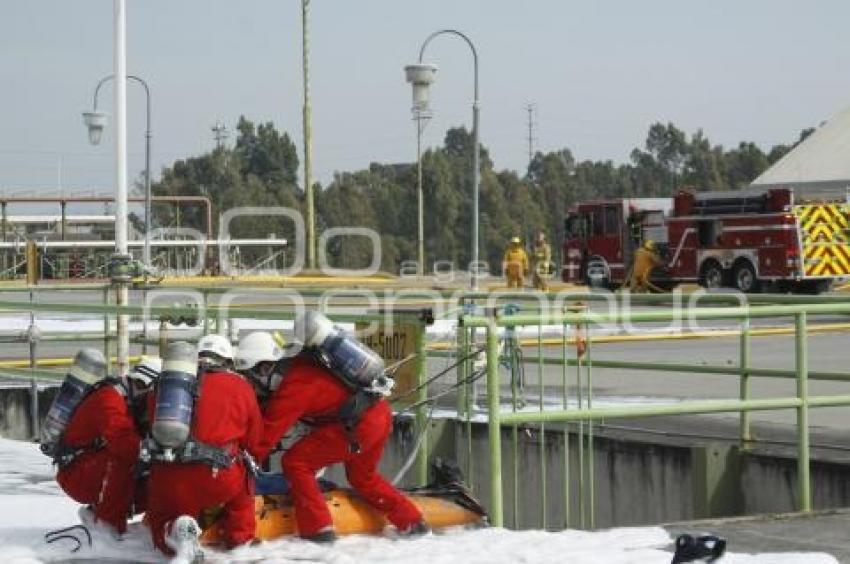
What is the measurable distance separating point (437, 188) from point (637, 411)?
248 ft

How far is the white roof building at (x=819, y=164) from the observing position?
49938mm

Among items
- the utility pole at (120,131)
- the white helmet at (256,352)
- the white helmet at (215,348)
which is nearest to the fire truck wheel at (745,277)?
the utility pole at (120,131)

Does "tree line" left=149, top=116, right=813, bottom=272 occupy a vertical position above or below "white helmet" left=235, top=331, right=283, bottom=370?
above

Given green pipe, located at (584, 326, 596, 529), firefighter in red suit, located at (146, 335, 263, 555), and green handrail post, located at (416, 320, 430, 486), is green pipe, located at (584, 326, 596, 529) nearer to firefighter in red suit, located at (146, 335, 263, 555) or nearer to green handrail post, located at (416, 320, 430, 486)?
green handrail post, located at (416, 320, 430, 486)

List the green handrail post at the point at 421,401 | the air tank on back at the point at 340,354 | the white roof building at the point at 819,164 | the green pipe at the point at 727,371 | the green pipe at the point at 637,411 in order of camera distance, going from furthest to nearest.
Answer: the white roof building at the point at 819,164, the green pipe at the point at 727,371, the green handrail post at the point at 421,401, the green pipe at the point at 637,411, the air tank on back at the point at 340,354

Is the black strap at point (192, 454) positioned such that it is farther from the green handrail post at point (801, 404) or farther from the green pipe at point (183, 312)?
the green handrail post at point (801, 404)

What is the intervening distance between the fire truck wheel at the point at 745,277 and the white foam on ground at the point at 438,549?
1246 inches

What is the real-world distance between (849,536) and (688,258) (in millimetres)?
32799

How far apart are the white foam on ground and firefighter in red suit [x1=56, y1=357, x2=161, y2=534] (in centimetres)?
18

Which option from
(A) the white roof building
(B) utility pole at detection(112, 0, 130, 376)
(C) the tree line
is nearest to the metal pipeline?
(C) the tree line

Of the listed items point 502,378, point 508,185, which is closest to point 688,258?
point 502,378

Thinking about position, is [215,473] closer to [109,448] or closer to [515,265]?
[109,448]

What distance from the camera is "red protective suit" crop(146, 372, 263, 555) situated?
7.48 metres

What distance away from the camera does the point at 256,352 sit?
8.27 m
